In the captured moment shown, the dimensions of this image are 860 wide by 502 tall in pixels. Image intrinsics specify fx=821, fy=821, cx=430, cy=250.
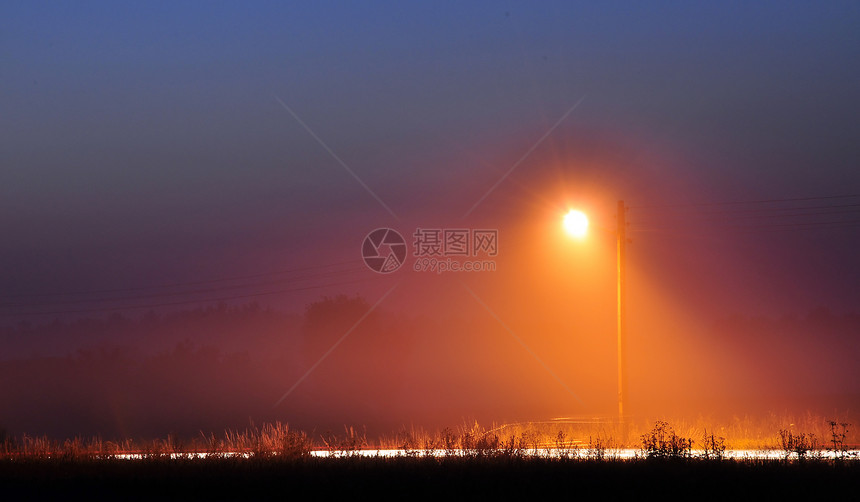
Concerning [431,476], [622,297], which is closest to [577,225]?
[622,297]

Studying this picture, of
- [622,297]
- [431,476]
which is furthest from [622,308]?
[431,476]

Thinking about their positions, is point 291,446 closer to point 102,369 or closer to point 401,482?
point 401,482

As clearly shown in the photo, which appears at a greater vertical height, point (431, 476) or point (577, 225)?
point (577, 225)

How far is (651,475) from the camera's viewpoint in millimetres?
12570

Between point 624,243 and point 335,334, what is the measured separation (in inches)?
2494

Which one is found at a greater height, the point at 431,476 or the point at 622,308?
the point at 622,308

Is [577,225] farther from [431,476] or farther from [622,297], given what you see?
[431,476]

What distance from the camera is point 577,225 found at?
75.7 ft

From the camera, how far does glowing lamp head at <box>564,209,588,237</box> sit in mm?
23031

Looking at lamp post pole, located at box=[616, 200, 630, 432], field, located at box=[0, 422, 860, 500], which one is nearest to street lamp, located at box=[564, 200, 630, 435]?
lamp post pole, located at box=[616, 200, 630, 432]

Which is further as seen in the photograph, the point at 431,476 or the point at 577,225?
the point at 577,225

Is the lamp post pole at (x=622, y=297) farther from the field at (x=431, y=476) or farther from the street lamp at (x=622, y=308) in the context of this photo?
the field at (x=431, y=476)

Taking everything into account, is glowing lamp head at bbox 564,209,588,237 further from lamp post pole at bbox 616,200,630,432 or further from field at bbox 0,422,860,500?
field at bbox 0,422,860,500

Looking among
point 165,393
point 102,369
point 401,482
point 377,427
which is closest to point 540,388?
point 377,427
